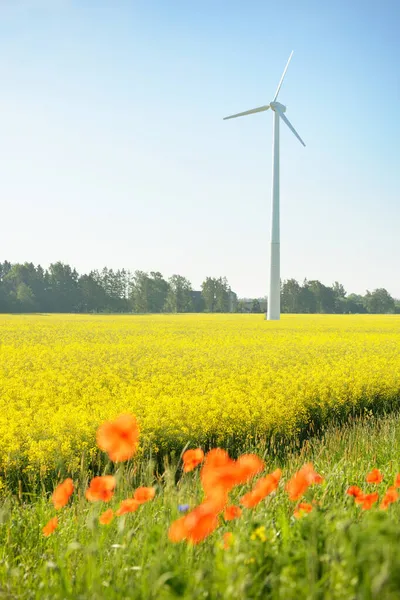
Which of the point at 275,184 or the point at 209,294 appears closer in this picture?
the point at 275,184

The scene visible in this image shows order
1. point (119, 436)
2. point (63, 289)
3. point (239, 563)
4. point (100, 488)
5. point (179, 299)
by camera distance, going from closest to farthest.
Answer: point (119, 436) → point (239, 563) → point (100, 488) → point (63, 289) → point (179, 299)

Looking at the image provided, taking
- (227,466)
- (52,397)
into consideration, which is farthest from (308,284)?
(227,466)

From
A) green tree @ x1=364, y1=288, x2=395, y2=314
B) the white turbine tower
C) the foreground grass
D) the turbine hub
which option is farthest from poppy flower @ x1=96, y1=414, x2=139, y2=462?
green tree @ x1=364, y1=288, x2=395, y2=314

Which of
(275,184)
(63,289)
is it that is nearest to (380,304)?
(63,289)

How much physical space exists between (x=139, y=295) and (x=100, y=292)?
925 centimetres

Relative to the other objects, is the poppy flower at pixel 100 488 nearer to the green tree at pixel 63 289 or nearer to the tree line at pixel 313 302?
the green tree at pixel 63 289

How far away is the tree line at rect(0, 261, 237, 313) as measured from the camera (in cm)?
9649

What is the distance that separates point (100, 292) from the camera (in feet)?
330

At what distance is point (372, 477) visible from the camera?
2.84 metres

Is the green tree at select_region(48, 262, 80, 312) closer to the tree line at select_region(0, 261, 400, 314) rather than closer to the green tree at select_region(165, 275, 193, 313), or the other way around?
the tree line at select_region(0, 261, 400, 314)

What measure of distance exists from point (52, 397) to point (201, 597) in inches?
A: 318

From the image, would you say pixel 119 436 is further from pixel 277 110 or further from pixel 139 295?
pixel 139 295

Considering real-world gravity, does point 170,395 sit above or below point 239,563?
below

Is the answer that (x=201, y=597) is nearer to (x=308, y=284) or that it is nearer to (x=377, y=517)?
(x=377, y=517)
